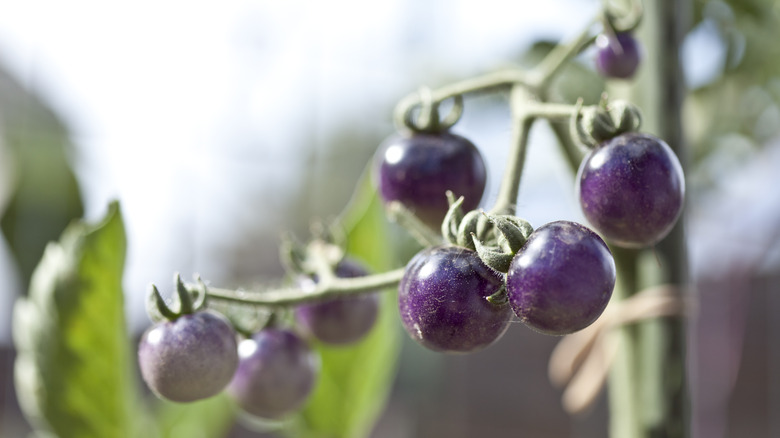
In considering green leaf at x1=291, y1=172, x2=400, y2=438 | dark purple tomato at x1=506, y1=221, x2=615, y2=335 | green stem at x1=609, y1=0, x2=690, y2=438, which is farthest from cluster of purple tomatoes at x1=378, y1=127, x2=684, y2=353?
green leaf at x1=291, y1=172, x2=400, y2=438

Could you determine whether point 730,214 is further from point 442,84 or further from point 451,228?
point 451,228

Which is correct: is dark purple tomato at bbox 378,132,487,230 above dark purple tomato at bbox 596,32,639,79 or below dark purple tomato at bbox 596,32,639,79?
below

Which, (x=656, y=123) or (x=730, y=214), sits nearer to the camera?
(x=656, y=123)

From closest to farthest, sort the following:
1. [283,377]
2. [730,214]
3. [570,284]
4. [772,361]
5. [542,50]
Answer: [570,284]
[283,377]
[542,50]
[730,214]
[772,361]

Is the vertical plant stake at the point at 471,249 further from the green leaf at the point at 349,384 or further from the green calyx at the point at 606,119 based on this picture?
the green leaf at the point at 349,384

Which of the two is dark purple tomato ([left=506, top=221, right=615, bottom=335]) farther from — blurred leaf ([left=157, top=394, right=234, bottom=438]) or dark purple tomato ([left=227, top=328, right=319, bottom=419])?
blurred leaf ([left=157, top=394, right=234, bottom=438])

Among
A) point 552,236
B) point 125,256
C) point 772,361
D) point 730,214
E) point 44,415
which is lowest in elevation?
point 772,361

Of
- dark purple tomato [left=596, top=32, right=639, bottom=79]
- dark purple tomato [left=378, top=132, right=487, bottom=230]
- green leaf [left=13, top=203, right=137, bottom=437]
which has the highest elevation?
dark purple tomato [left=596, top=32, right=639, bottom=79]

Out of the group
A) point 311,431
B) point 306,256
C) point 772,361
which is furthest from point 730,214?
point 772,361

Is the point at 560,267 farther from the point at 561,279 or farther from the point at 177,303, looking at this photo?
the point at 177,303
